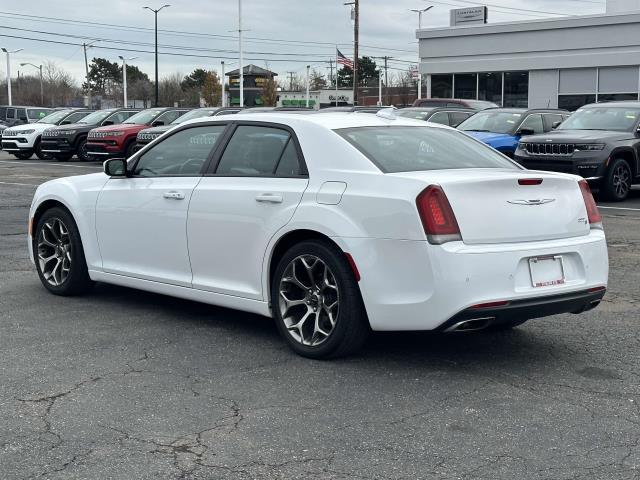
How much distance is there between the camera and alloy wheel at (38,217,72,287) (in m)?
7.49

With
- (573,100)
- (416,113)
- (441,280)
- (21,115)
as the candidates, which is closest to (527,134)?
(416,113)

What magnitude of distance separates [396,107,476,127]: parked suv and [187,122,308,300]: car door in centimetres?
1480

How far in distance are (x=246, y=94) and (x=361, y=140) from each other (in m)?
101

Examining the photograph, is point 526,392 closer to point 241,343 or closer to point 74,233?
point 241,343

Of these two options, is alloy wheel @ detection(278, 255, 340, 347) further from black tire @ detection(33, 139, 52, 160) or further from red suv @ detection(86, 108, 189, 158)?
black tire @ detection(33, 139, 52, 160)

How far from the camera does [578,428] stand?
443 centimetres

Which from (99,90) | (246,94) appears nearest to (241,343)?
(246,94)

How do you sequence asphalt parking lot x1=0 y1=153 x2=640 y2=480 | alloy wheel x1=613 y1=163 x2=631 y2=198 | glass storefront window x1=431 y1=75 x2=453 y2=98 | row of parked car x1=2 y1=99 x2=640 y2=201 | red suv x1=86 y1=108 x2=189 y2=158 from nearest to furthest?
asphalt parking lot x1=0 y1=153 x2=640 y2=480, row of parked car x1=2 y1=99 x2=640 y2=201, alloy wheel x1=613 y1=163 x2=631 y2=198, red suv x1=86 y1=108 x2=189 y2=158, glass storefront window x1=431 y1=75 x2=453 y2=98

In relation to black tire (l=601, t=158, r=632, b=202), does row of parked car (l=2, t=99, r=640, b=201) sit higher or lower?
higher

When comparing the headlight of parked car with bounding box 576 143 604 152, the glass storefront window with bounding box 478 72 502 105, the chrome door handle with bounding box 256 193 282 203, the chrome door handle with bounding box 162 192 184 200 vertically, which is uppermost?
the glass storefront window with bounding box 478 72 502 105

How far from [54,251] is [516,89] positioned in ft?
118

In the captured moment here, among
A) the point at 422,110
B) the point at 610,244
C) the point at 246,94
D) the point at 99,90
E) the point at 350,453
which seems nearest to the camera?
the point at 350,453

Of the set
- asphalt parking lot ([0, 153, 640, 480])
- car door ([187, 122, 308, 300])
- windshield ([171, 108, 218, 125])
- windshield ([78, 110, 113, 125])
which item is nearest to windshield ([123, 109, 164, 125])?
windshield ([171, 108, 218, 125])

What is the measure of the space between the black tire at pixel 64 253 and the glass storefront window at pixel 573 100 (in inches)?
1322
